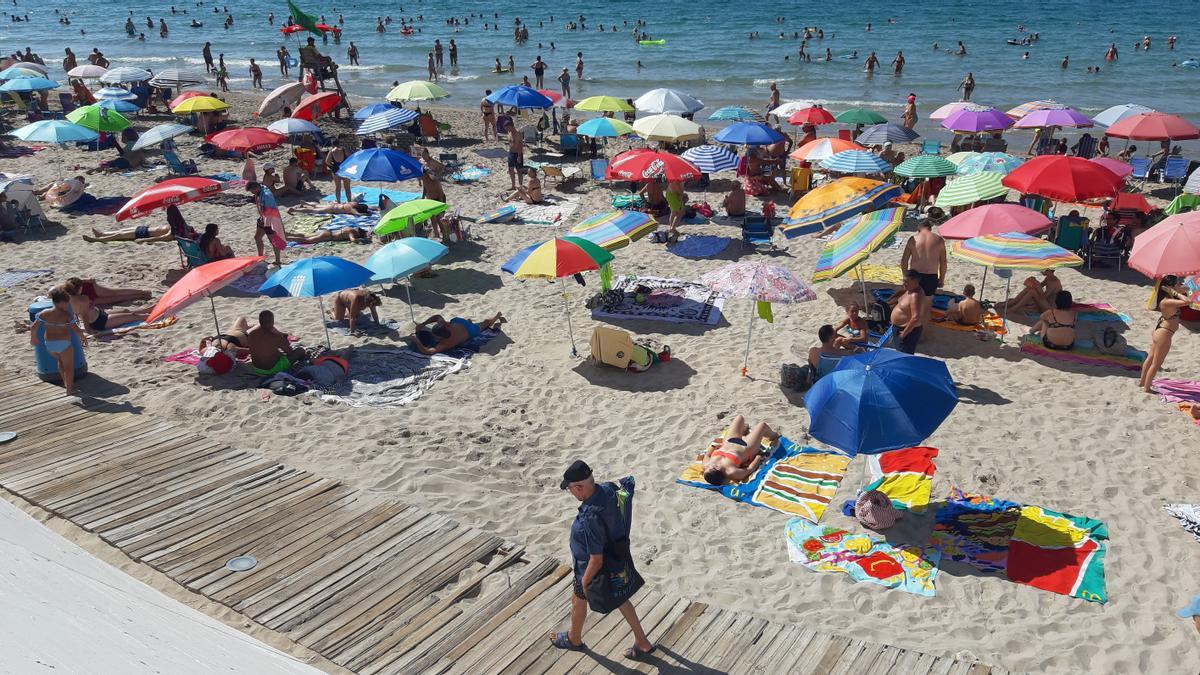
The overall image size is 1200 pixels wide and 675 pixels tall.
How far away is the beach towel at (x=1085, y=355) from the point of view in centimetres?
920

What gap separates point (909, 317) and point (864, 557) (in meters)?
3.83

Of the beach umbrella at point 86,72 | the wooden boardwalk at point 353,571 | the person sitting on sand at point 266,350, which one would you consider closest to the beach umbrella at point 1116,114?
the wooden boardwalk at point 353,571

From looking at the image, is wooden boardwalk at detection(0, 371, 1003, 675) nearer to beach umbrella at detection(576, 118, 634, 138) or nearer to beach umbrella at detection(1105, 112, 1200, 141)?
beach umbrella at detection(576, 118, 634, 138)

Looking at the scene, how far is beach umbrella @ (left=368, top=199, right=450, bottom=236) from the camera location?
1126cm

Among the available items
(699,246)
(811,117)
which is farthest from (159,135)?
(811,117)

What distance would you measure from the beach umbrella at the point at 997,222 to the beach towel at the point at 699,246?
12.8 ft

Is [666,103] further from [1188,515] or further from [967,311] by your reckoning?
[1188,515]

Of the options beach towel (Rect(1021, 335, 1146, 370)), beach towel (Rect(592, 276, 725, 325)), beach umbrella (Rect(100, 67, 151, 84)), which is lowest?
beach towel (Rect(1021, 335, 1146, 370))

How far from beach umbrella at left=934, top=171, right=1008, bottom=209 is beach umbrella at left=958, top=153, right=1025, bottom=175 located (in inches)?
95.2

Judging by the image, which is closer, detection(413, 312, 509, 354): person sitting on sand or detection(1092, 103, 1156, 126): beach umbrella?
detection(413, 312, 509, 354): person sitting on sand

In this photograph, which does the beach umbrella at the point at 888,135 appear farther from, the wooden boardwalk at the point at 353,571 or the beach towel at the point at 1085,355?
the wooden boardwalk at the point at 353,571

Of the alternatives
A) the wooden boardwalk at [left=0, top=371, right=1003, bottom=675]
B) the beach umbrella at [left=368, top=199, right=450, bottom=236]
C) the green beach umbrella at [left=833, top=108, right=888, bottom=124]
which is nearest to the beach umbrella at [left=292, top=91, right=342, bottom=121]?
the beach umbrella at [left=368, top=199, right=450, bottom=236]

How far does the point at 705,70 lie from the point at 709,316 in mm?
29312

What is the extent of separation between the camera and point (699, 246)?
13.5 metres
